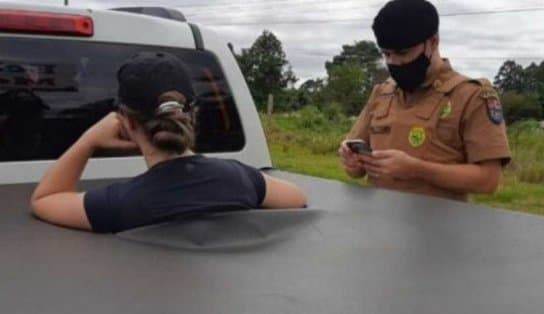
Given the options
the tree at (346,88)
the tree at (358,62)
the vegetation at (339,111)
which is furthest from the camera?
the tree at (358,62)

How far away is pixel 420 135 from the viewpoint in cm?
277

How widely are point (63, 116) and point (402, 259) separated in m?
1.42

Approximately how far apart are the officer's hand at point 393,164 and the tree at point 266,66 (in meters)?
31.3

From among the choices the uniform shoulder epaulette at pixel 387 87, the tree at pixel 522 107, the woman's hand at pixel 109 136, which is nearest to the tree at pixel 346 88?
the tree at pixel 522 107

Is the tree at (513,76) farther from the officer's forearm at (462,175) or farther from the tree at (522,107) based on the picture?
the officer's forearm at (462,175)

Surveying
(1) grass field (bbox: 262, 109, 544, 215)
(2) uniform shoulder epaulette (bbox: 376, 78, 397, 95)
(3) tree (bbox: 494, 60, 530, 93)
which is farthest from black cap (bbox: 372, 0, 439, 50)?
(3) tree (bbox: 494, 60, 530, 93)

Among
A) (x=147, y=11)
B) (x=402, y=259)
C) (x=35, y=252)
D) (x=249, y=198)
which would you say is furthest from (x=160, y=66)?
(x=147, y=11)

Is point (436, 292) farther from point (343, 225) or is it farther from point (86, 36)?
point (86, 36)

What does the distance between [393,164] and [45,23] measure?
1.18 meters

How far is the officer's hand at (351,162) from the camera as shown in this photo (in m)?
2.71

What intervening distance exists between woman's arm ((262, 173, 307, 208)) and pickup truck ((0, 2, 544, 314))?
0.10m

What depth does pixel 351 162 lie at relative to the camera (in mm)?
2750

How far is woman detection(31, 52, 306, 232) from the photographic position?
1871 mm

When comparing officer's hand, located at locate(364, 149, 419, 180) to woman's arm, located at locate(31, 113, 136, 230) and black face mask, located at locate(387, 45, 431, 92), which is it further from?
woman's arm, located at locate(31, 113, 136, 230)
